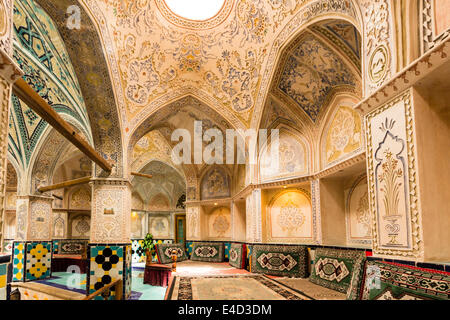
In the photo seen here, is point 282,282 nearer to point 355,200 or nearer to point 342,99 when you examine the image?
point 355,200

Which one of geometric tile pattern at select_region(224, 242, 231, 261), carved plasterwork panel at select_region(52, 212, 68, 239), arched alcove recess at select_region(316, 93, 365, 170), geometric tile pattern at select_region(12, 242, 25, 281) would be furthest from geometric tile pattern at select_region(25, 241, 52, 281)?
arched alcove recess at select_region(316, 93, 365, 170)

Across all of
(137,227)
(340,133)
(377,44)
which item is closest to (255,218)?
(340,133)

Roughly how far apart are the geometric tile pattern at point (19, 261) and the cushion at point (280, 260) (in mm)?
8425

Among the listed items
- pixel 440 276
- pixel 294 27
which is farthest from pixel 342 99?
pixel 440 276

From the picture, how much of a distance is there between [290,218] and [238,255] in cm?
241

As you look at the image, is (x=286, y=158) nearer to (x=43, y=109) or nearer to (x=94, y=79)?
(x=94, y=79)

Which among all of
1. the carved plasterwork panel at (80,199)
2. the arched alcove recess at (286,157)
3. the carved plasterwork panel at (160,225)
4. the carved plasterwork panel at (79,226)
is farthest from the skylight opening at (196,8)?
the carved plasterwork panel at (79,226)

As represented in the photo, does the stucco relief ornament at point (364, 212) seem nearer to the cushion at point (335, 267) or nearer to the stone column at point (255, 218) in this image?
the cushion at point (335, 267)

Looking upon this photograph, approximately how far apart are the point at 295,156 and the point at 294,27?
355 centimetres

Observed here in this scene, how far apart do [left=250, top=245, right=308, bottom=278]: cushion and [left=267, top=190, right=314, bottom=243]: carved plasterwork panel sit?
0.56 m

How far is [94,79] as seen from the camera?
7.91m

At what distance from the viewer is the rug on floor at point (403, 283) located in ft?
8.55

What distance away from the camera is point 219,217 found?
1367 cm

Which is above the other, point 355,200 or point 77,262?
point 355,200
